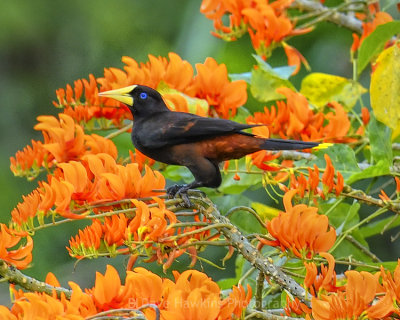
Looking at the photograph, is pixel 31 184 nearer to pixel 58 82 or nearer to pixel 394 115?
pixel 58 82

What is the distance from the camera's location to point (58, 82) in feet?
16.9

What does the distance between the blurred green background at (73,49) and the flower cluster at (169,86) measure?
134 cm

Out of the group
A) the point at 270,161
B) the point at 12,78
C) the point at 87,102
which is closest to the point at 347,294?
the point at 270,161

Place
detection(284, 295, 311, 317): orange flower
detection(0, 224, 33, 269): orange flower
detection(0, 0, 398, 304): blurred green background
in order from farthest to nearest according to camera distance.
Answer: detection(0, 0, 398, 304): blurred green background
detection(0, 224, 33, 269): orange flower
detection(284, 295, 311, 317): orange flower

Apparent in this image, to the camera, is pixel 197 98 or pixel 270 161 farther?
pixel 197 98

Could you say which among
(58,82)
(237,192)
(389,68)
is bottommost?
(237,192)

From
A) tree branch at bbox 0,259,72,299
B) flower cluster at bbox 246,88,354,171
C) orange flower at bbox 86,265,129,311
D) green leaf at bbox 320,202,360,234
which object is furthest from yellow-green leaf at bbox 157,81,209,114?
orange flower at bbox 86,265,129,311

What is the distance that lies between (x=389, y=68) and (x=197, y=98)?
41 centimetres

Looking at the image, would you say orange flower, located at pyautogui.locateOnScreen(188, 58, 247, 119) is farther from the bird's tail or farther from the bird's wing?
the bird's tail

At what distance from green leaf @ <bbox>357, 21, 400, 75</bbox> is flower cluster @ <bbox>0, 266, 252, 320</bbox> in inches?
34.8

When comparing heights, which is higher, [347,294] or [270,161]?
[270,161]

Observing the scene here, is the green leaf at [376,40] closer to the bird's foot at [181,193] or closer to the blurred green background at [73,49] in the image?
the bird's foot at [181,193]

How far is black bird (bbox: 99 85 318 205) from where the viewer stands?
1.65 meters

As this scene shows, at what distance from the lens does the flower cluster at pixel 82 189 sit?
1287 mm
